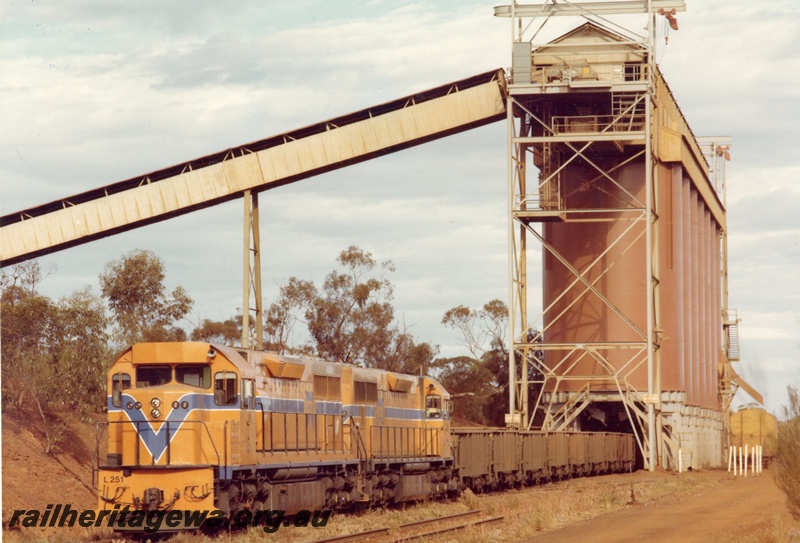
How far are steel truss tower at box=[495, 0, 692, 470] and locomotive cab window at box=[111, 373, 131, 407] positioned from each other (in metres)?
29.7

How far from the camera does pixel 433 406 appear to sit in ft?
117

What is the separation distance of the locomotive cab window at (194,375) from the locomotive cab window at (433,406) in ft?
44.2

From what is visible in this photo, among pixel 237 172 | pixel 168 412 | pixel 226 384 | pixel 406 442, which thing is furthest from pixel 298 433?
pixel 237 172

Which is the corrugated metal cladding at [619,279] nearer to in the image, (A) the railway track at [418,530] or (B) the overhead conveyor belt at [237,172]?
(B) the overhead conveyor belt at [237,172]

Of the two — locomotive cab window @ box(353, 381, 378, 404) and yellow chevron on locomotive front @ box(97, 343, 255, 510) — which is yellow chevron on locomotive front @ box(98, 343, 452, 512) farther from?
locomotive cab window @ box(353, 381, 378, 404)

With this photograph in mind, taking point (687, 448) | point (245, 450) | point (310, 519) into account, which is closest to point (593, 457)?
point (687, 448)

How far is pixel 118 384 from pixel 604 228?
37.6 meters

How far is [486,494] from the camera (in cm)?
3988

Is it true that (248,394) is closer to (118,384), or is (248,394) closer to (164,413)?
(164,413)

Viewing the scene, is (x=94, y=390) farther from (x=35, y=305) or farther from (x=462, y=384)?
(x=462, y=384)

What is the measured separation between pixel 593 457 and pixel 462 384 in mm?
34677

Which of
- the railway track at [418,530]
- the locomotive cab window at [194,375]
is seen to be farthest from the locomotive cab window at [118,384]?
the railway track at [418,530]

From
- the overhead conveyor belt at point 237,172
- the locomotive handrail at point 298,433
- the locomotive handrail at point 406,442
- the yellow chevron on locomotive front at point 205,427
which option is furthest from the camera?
the overhead conveyor belt at point 237,172

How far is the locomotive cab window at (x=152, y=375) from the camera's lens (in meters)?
22.9
